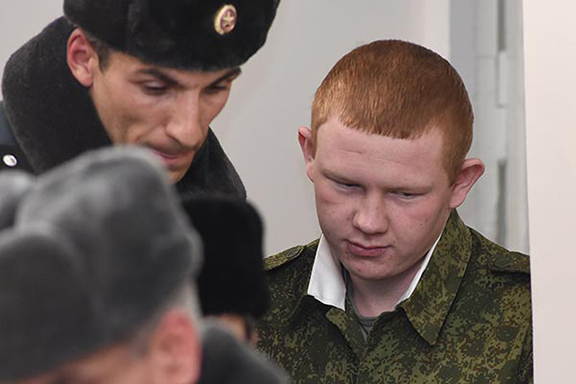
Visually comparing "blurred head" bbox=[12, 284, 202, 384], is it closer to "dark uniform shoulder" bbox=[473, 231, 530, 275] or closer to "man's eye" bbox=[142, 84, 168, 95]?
"man's eye" bbox=[142, 84, 168, 95]

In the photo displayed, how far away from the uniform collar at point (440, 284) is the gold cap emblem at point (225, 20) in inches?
16.9

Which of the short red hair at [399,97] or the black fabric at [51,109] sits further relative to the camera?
the short red hair at [399,97]

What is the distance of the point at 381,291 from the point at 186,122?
0.41m

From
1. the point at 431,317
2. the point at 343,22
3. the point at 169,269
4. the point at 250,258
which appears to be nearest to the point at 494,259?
the point at 431,317

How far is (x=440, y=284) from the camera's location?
120cm

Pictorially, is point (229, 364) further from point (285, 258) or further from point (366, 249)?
point (285, 258)

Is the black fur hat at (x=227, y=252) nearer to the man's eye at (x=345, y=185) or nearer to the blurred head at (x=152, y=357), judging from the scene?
the blurred head at (x=152, y=357)

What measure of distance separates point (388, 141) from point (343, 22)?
57 centimetres

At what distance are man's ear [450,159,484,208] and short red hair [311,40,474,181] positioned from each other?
2 centimetres

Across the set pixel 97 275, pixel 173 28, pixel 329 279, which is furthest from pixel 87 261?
pixel 329 279

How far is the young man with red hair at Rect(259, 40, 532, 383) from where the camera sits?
109cm

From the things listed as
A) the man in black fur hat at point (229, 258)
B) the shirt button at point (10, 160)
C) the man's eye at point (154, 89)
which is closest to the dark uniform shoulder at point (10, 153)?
the shirt button at point (10, 160)

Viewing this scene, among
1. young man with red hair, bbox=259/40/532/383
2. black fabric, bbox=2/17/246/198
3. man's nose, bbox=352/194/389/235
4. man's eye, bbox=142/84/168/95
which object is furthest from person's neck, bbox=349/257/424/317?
man's eye, bbox=142/84/168/95

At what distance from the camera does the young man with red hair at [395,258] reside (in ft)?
3.59
